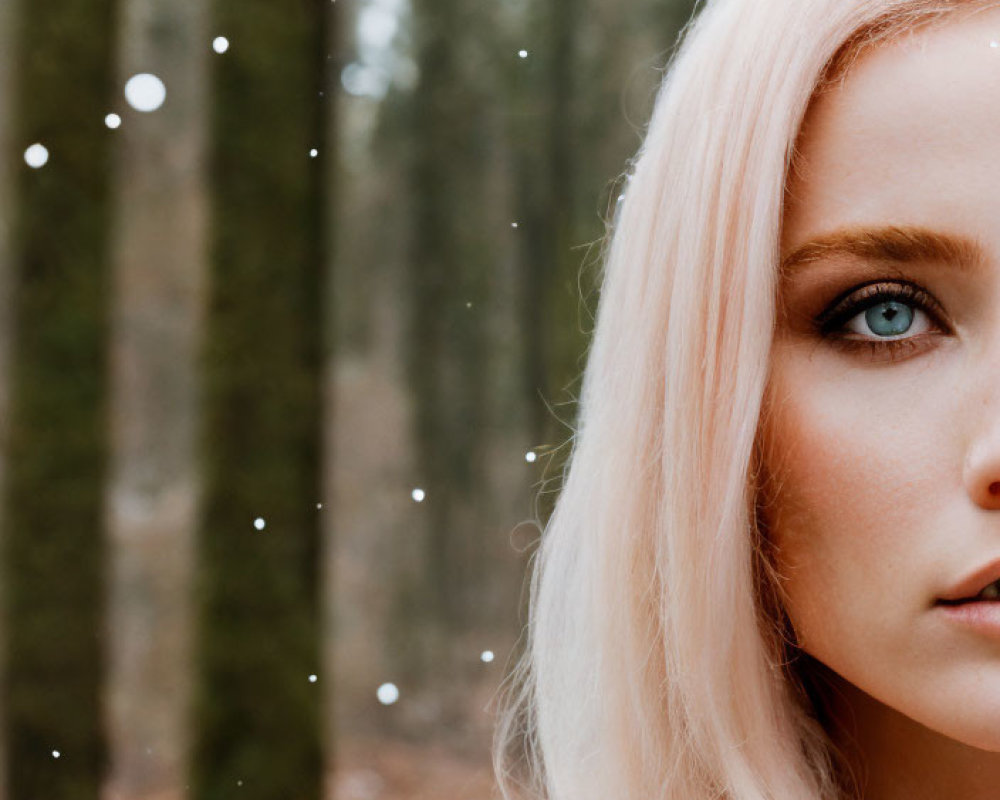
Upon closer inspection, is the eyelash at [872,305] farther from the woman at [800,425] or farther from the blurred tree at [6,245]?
the blurred tree at [6,245]

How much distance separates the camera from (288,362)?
3641 mm

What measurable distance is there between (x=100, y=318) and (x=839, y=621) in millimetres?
2945

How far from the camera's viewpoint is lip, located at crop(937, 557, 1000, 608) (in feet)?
3.79

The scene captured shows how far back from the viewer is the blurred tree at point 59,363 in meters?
3.71

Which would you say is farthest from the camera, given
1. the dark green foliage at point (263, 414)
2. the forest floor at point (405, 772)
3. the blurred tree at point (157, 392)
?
the forest floor at point (405, 772)

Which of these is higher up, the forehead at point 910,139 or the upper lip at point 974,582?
the forehead at point 910,139

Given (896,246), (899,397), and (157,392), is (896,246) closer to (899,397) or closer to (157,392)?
(899,397)

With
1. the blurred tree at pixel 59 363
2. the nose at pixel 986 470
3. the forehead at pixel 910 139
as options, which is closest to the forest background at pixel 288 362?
the blurred tree at pixel 59 363

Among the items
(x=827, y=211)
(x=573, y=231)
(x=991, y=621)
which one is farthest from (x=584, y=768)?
(x=573, y=231)

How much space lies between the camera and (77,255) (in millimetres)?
3736

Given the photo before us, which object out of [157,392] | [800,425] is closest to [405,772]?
[157,392]

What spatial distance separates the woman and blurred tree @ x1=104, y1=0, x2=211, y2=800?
4.26 metres

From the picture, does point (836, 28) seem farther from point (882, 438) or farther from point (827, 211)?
point (882, 438)

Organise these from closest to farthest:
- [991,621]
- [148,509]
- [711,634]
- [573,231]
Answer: [991,621] < [711,634] < [573,231] < [148,509]
